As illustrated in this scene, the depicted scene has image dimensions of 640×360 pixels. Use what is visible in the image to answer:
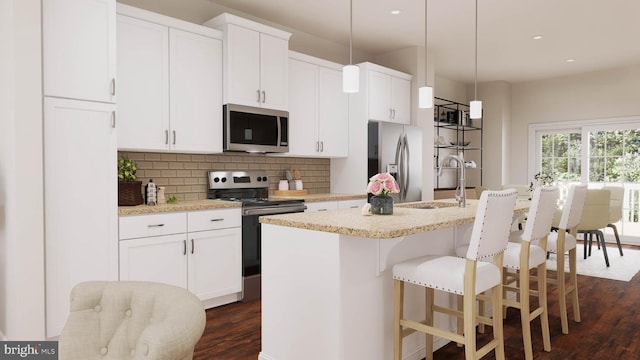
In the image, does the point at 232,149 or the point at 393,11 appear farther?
the point at 393,11

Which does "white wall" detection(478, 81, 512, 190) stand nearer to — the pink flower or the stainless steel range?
the stainless steel range

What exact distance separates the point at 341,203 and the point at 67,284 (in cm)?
266

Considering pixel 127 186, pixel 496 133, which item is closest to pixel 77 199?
pixel 127 186

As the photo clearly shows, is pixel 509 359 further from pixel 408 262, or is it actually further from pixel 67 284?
pixel 67 284

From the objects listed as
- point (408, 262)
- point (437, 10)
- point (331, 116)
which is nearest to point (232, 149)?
point (331, 116)

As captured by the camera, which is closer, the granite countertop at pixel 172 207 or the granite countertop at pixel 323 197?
the granite countertop at pixel 172 207

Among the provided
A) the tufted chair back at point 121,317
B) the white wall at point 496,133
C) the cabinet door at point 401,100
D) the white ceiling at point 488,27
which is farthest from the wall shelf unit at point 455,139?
the tufted chair back at point 121,317

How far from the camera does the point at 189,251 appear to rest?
342cm

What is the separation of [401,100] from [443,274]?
3.67 m

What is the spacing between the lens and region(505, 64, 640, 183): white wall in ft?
22.2

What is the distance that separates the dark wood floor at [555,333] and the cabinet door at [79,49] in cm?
177

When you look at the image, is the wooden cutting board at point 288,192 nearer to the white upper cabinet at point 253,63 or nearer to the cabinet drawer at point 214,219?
the white upper cabinet at point 253,63

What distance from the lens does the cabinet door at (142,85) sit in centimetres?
330

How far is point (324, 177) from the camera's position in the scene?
5.39 metres
